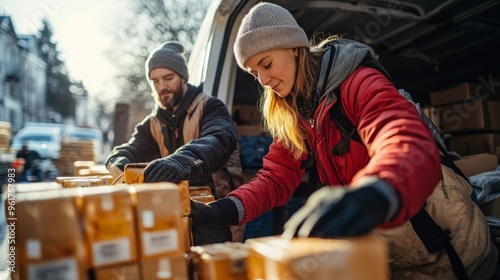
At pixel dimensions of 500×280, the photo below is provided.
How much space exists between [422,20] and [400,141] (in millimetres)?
3982

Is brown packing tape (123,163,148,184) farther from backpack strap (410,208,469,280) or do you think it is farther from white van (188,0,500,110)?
white van (188,0,500,110)

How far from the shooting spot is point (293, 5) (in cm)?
405

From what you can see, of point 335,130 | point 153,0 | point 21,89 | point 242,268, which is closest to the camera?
point 242,268

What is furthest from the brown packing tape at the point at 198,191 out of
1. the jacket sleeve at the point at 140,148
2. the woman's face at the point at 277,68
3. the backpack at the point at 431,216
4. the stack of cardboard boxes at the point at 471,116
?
the stack of cardboard boxes at the point at 471,116

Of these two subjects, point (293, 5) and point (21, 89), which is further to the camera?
point (21, 89)

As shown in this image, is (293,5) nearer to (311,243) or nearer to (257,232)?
(257,232)

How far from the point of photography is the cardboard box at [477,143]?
17.4 feet

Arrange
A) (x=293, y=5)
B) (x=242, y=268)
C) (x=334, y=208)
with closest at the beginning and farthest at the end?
(x=334, y=208) → (x=242, y=268) → (x=293, y=5)

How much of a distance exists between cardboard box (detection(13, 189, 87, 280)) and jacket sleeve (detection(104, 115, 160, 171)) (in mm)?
2553

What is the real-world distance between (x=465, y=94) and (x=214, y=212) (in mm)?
4963

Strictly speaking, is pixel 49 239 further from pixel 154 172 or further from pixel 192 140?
pixel 192 140

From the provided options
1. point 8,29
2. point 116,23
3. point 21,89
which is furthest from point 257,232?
point 21,89

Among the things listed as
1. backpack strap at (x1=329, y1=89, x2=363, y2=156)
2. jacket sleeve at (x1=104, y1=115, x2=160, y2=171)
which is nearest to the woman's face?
backpack strap at (x1=329, y1=89, x2=363, y2=156)

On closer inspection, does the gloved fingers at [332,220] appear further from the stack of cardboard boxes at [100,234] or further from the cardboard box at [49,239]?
the cardboard box at [49,239]
